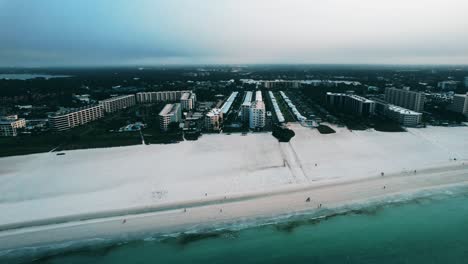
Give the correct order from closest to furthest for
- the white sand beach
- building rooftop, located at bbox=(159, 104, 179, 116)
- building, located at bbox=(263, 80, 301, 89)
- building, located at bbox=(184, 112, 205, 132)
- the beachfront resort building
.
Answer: the white sand beach → the beachfront resort building → building, located at bbox=(184, 112, 205, 132) → building rooftop, located at bbox=(159, 104, 179, 116) → building, located at bbox=(263, 80, 301, 89)

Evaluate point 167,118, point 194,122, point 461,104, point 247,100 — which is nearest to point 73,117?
point 167,118

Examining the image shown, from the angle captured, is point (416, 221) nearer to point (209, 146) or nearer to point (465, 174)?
point (465, 174)

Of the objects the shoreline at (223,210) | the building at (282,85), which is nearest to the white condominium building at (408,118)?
the shoreline at (223,210)

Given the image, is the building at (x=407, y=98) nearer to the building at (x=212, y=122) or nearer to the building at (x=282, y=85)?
the building at (x=282, y=85)

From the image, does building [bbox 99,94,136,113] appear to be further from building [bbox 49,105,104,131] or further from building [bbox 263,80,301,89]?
building [bbox 263,80,301,89]

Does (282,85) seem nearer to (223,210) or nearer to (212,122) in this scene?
(212,122)

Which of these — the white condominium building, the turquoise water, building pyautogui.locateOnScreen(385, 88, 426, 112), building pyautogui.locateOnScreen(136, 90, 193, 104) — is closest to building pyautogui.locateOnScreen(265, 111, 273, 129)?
the white condominium building

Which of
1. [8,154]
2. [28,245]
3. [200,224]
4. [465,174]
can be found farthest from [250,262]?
[8,154]
